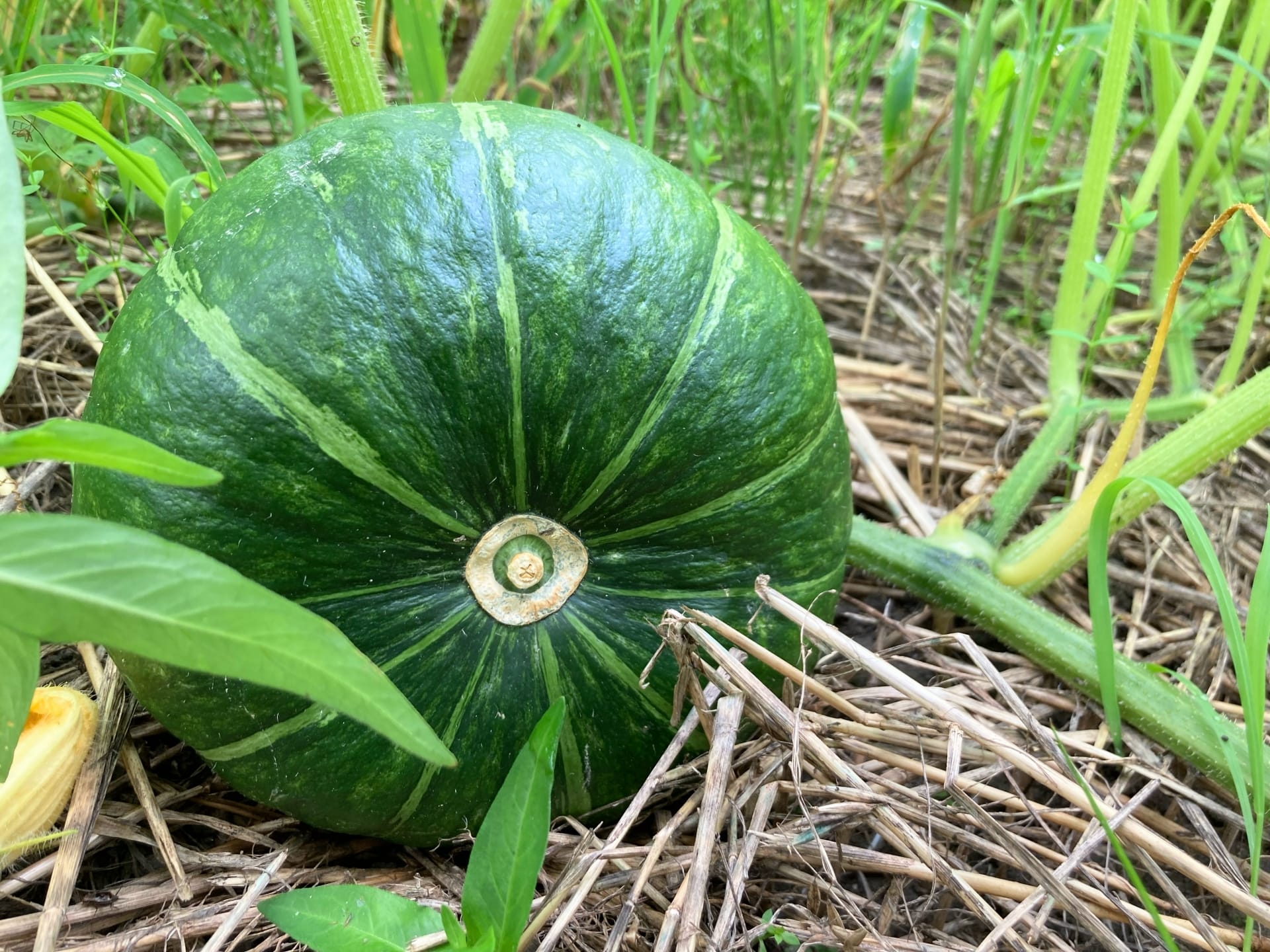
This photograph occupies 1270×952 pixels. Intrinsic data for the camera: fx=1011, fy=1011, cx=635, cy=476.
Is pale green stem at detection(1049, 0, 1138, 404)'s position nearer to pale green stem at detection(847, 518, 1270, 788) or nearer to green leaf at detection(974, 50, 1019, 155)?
green leaf at detection(974, 50, 1019, 155)

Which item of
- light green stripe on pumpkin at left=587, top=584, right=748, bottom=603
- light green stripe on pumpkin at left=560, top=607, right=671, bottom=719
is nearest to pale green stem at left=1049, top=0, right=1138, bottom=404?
light green stripe on pumpkin at left=587, top=584, right=748, bottom=603

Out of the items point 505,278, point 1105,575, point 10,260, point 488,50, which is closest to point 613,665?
point 505,278

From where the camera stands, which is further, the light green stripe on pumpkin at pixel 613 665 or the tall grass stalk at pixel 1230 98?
the tall grass stalk at pixel 1230 98

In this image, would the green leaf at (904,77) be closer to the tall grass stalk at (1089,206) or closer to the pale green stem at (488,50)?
the tall grass stalk at (1089,206)

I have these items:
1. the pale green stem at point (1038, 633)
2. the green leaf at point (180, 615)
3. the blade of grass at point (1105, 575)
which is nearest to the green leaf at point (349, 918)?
the green leaf at point (180, 615)

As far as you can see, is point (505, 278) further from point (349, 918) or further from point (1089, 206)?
point (1089, 206)

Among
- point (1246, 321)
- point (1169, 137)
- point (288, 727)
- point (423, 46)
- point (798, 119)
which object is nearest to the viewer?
point (288, 727)
